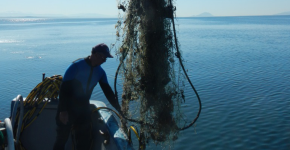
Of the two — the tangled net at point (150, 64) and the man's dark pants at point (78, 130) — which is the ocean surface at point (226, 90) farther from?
the man's dark pants at point (78, 130)

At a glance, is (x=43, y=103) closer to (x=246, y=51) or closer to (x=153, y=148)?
(x=153, y=148)

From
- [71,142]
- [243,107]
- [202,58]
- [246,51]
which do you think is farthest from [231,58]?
[71,142]

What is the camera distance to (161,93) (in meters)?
3.53

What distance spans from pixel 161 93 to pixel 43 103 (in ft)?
5.58

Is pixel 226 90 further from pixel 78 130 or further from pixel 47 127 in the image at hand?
pixel 78 130

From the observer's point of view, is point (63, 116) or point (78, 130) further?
point (78, 130)

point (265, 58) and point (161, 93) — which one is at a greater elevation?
point (161, 93)

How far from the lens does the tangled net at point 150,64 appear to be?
335cm

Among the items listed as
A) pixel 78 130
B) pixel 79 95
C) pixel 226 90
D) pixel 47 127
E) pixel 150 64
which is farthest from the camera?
pixel 226 90

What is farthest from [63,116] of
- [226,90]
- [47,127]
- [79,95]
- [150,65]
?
[226,90]

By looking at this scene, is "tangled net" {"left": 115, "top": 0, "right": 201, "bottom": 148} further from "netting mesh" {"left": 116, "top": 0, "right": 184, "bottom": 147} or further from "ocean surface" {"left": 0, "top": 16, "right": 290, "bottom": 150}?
"ocean surface" {"left": 0, "top": 16, "right": 290, "bottom": 150}

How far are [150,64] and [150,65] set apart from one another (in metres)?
0.01

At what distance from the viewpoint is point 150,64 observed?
3.47 meters

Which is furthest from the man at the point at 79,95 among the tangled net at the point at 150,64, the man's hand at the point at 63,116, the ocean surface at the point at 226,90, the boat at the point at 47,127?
the ocean surface at the point at 226,90
